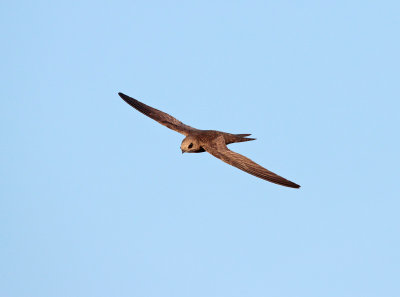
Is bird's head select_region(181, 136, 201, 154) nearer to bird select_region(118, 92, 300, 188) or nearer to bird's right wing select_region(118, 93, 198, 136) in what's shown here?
bird select_region(118, 92, 300, 188)

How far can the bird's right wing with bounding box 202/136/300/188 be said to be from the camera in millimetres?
19781

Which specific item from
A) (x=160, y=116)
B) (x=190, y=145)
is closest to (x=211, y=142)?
(x=190, y=145)

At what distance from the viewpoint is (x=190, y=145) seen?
23.5 meters

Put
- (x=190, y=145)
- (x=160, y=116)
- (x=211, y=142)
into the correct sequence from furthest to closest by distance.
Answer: (x=160, y=116) < (x=190, y=145) < (x=211, y=142)

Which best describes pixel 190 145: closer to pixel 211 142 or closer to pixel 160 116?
pixel 211 142

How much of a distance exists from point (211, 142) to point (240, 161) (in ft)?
7.20

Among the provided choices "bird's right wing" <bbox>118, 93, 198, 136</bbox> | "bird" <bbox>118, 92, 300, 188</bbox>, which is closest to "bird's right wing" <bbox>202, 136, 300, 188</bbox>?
"bird" <bbox>118, 92, 300, 188</bbox>

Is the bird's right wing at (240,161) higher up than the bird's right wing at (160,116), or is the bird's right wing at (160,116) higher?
the bird's right wing at (160,116)

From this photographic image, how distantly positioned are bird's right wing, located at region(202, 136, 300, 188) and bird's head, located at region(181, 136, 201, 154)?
34 centimetres

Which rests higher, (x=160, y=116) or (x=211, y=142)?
(x=160, y=116)

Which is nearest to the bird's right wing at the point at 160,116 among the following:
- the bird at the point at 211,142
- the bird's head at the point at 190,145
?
the bird at the point at 211,142

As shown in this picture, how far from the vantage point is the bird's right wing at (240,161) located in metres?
19.8

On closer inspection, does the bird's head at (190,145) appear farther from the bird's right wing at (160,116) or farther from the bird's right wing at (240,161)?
the bird's right wing at (160,116)

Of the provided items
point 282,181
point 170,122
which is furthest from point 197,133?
point 282,181
